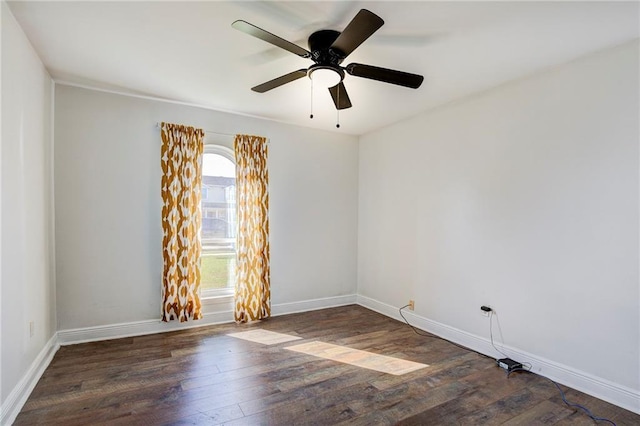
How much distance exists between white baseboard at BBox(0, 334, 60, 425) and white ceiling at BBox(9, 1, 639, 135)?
8.08 ft

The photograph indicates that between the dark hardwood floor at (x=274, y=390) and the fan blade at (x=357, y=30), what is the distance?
7.87 feet

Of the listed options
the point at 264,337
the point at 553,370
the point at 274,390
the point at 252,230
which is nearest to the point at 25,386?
the point at 274,390

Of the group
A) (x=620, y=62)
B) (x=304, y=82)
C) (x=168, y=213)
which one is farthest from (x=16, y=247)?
(x=620, y=62)

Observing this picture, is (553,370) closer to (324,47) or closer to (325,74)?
(325,74)

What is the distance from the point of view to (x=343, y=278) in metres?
4.84

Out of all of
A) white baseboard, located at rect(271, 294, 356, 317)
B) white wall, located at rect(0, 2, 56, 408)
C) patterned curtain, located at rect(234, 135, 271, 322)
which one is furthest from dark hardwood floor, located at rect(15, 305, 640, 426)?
white baseboard, located at rect(271, 294, 356, 317)

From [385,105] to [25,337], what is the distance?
150 inches

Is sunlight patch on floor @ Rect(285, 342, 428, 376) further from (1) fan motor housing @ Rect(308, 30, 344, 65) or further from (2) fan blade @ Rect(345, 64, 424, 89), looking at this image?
(1) fan motor housing @ Rect(308, 30, 344, 65)

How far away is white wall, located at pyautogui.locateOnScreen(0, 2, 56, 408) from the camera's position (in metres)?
2.03

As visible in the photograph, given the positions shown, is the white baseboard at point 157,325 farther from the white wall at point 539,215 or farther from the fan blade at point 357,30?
the fan blade at point 357,30

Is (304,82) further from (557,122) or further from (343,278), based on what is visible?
(343,278)

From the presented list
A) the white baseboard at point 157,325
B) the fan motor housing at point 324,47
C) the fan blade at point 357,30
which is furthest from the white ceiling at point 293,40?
the white baseboard at point 157,325

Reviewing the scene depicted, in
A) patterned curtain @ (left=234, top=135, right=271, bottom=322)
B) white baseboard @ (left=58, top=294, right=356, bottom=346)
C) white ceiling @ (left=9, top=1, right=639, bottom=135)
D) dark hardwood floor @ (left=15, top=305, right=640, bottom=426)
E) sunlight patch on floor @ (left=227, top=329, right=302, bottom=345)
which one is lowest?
sunlight patch on floor @ (left=227, top=329, right=302, bottom=345)

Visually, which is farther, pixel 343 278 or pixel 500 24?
pixel 343 278
